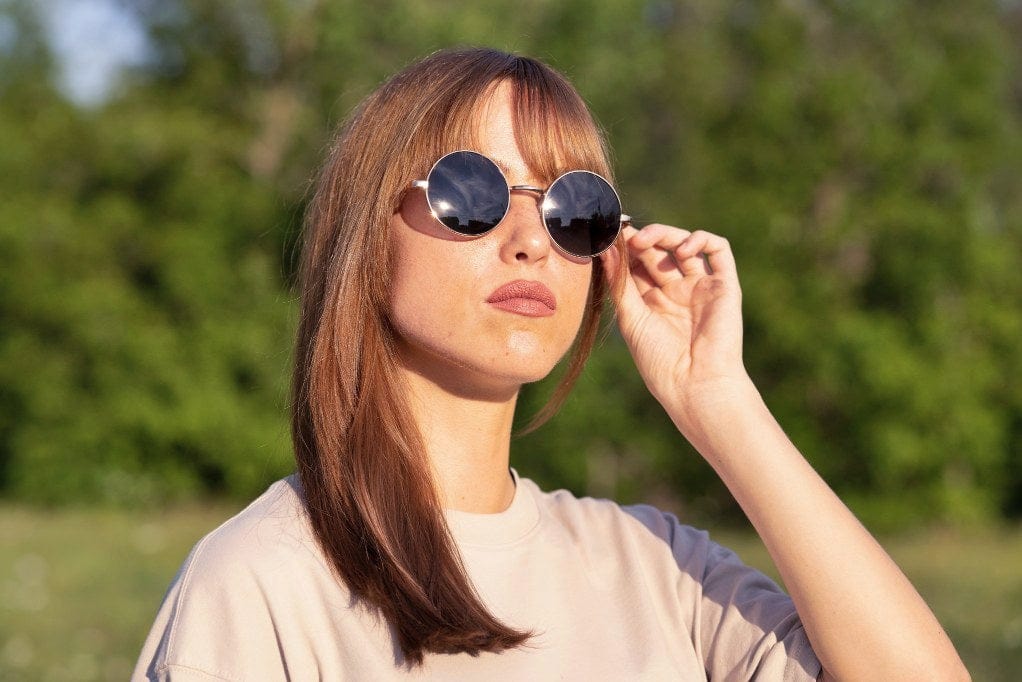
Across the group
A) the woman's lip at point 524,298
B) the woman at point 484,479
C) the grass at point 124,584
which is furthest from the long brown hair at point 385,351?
the grass at point 124,584

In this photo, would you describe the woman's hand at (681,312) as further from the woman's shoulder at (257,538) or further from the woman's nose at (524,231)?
the woman's shoulder at (257,538)

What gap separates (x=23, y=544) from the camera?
9.30 m

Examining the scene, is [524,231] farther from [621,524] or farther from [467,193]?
[621,524]

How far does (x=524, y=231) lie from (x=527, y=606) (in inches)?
25.9

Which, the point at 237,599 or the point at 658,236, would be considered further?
the point at 658,236

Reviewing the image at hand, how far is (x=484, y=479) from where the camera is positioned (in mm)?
2217

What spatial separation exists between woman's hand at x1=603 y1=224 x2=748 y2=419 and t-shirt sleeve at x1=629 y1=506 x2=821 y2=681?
0.97 ft

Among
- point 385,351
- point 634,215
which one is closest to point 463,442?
point 385,351

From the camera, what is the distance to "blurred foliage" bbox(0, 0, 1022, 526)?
11.9 metres

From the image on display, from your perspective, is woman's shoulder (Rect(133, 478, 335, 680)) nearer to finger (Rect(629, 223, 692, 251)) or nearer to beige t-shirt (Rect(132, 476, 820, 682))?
beige t-shirt (Rect(132, 476, 820, 682))

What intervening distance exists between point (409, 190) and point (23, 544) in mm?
8190

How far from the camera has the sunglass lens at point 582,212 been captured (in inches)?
85.9

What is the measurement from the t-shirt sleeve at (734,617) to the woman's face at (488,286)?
498mm

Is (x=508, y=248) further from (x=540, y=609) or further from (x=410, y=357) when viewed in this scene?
(x=540, y=609)
